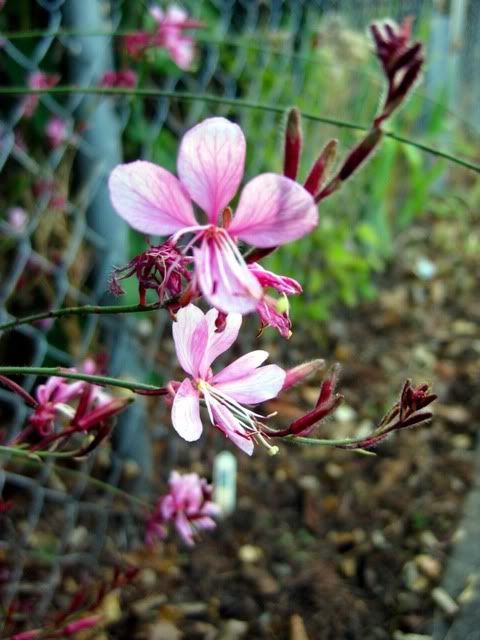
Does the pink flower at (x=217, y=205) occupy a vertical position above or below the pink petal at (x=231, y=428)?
above

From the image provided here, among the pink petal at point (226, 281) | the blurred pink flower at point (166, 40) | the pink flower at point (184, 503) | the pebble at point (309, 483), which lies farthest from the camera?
the pebble at point (309, 483)

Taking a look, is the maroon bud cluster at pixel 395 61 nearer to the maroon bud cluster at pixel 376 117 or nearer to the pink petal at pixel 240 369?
the maroon bud cluster at pixel 376 117

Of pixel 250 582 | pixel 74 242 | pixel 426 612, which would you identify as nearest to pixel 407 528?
pixel 426 612

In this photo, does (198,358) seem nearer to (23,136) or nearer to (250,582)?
(250,582)

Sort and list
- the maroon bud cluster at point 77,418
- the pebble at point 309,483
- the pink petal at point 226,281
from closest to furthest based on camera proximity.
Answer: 1. the pink petal at point 226,281
2. the maroon bud cluster at point 77,418
3. the pebble at point 309,483

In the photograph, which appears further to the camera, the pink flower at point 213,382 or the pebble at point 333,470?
the pebble at point 333,470

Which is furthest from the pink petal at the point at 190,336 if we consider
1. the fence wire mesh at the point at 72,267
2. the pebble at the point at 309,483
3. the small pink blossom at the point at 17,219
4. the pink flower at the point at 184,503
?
the pebble at the point at 309,483
